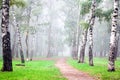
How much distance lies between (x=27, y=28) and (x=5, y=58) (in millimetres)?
29367

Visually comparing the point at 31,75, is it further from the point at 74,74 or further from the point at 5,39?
the point at 74,74

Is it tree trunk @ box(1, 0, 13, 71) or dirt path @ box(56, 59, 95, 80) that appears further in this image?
tree trunk @ box(1, 0, 13, 71)

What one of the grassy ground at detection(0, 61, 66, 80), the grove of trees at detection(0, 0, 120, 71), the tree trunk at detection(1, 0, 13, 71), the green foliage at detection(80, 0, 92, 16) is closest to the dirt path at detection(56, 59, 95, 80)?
the grassy ground at detection(0, 61, 66, 80)

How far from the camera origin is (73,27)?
70500mm

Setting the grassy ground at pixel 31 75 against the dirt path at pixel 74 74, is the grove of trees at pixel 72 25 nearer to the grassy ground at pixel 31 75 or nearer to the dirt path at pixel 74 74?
the grassy ground at pixel 31 75

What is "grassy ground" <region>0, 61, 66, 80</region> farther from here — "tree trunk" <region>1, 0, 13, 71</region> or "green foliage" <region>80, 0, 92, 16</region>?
"green foliage" <region>80, 0, 92, 16</region>

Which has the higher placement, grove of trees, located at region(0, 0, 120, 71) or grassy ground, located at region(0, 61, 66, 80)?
grove of trees, located at region(0, 0, 120, 71)

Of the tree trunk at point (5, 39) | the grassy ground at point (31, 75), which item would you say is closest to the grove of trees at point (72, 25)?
the tree trunk at point (5, 39)

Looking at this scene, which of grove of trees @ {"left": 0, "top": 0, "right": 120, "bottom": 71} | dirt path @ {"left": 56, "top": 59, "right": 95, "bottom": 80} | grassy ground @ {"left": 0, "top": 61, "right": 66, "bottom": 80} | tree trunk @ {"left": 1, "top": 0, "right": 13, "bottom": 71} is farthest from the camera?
grove of trees @ {"left": 0, "top": 0, "right": 120, "bottom": 71}

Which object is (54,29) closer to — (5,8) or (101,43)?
(101,43)

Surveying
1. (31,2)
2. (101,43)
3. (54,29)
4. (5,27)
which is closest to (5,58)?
(5,27)

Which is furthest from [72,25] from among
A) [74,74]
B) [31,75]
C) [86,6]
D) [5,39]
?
[31,75]

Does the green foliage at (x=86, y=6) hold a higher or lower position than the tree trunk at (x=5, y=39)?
higher

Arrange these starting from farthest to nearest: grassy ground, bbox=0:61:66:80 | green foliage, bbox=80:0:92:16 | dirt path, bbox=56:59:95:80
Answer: green foliage, bbox=80:0:92:16
dirt path, bbox=56:59:95:80
grassy ground, bbox=0:61:66:80
